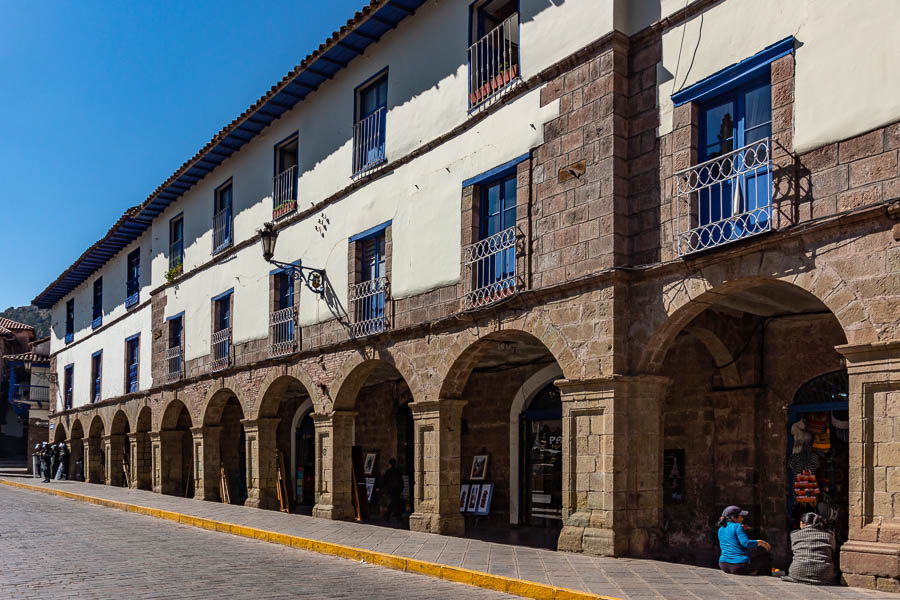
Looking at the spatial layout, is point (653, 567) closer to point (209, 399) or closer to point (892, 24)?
point (892, 24)

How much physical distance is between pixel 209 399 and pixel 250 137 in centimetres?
615

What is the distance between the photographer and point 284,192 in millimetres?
18547

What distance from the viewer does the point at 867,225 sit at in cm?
807

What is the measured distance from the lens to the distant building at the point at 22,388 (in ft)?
133

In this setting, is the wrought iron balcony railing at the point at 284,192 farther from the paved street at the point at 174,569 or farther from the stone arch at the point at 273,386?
the paved street at the point at 174,569

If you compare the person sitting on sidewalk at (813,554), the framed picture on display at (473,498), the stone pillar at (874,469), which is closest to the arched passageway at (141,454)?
the framed picture on display at (473,498)

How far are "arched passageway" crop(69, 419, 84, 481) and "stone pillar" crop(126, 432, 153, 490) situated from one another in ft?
25.4

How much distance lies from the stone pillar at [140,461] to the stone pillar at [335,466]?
456 inches

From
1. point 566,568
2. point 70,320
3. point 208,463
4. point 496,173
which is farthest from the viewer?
point 70,320

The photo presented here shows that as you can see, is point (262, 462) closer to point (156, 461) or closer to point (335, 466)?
point (335, 466)

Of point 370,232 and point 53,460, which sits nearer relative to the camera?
point 370,232

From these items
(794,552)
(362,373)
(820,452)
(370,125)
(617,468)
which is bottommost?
(794,552)

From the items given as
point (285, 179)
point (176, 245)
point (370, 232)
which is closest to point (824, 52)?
point (370, 232)

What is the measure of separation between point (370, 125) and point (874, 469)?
10.4 m
